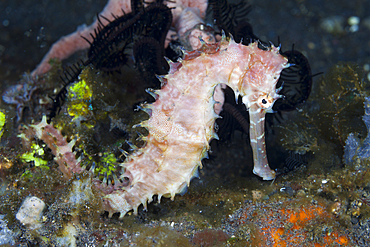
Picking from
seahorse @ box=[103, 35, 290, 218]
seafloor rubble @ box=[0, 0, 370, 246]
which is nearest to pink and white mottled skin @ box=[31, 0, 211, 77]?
seahorse @ box=[103, 35, 290, 218]

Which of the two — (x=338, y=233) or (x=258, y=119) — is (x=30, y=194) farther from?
(x=338, y=233)

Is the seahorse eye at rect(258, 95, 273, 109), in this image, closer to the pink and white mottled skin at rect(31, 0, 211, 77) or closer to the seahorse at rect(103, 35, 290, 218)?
the seahorse at rect(103, 35, 290, 218)

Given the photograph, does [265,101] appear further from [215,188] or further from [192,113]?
[215,188]

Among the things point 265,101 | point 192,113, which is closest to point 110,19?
point 192,113

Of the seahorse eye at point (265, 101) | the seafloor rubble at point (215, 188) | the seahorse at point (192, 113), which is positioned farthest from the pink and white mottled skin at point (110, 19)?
the seahorse eye at point (265, 101)

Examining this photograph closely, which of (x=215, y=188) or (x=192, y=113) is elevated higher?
→ (x=192, y=113)
